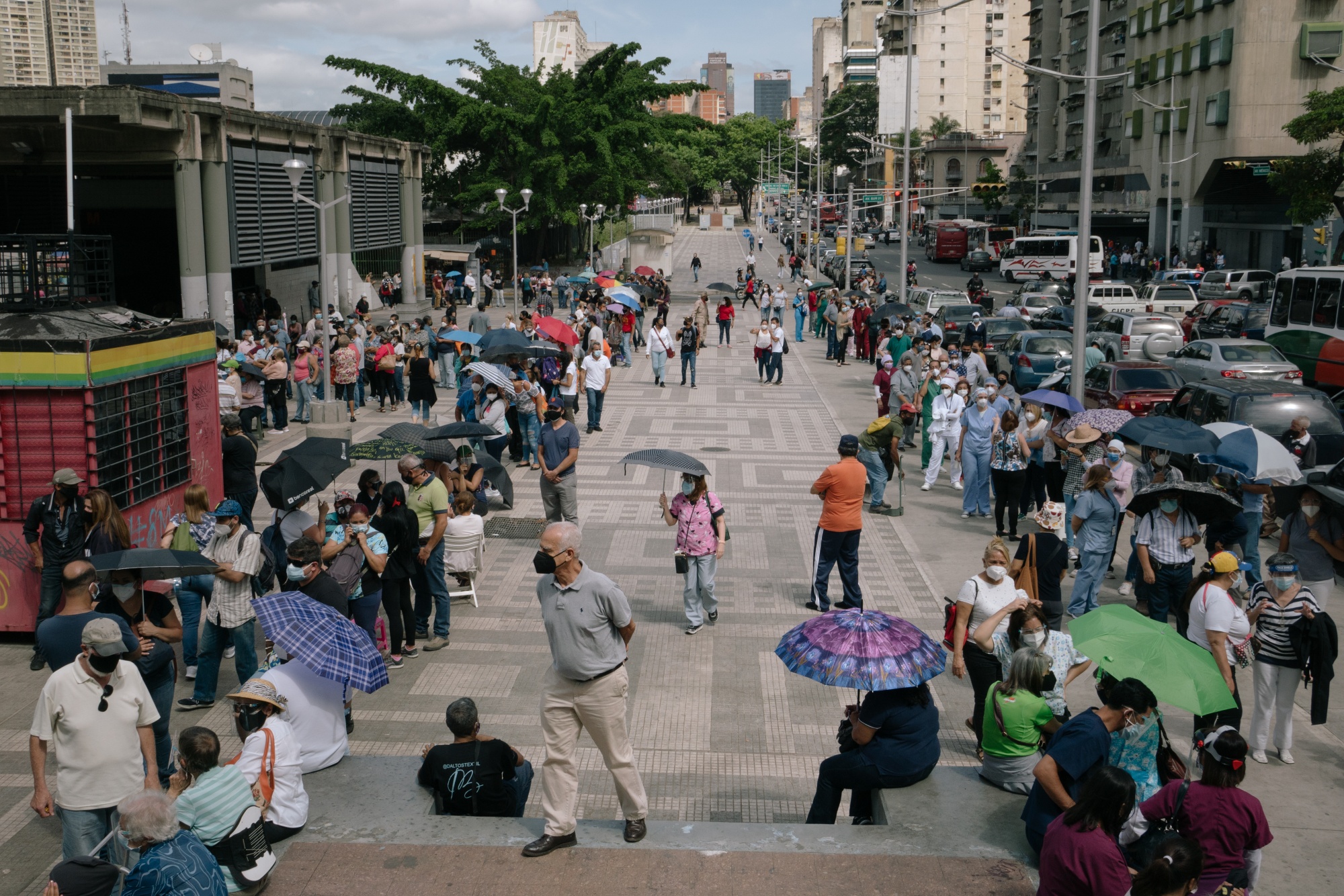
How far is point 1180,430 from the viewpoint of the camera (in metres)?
13.7

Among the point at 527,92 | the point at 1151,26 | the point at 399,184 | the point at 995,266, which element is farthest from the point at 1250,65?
the point at 399,184

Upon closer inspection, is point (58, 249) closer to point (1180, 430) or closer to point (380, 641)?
point (380, 641)

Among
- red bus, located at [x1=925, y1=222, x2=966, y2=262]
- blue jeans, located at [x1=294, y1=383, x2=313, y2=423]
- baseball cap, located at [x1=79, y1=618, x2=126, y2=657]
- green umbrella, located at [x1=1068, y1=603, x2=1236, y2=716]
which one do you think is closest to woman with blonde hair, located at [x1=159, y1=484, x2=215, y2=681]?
baseball cap, located at [x1=79, y1=618, x2=126, y2=657]

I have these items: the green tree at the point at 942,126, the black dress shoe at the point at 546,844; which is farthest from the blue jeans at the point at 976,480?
the green tree at the point at 942,126

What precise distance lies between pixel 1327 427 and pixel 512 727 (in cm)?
1387

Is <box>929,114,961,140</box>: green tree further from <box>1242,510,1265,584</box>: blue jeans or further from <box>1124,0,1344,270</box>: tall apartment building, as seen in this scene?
<box>1242,510,1265,584</box>: blue jeans

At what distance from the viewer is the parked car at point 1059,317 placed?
38594 millimetres

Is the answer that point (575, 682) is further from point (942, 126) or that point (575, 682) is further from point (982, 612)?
point (942, 126)

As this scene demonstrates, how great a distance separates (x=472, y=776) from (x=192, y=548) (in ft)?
15.2

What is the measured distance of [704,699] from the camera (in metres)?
10.3

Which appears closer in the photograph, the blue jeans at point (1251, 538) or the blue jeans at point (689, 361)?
the blue jeans at point (1251, 538)

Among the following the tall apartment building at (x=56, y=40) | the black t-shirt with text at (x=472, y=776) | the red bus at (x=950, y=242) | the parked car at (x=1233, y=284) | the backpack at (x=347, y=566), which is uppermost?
the tall apartment building at (x=56, y=40)

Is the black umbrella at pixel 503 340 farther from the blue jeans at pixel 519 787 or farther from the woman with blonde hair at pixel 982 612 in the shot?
the blue jeans at pixel 519 787

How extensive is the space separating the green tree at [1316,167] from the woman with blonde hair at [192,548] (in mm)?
42370
